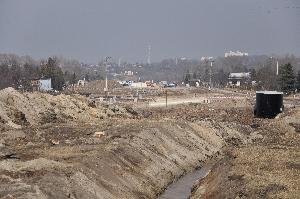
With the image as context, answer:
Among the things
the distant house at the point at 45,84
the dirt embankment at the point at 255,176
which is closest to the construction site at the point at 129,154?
the dirt embankment at the point at 255,176

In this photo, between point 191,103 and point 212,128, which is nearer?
point 212,128

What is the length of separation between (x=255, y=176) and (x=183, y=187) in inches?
316

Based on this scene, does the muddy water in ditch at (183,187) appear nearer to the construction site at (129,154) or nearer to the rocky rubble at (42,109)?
the construction site at (129,154)

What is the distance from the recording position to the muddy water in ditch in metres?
36.6

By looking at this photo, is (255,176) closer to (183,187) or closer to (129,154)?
(183,187)

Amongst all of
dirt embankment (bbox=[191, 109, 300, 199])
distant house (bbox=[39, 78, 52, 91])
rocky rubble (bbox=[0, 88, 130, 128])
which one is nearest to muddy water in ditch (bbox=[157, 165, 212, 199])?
dirt embankment (bbox=[191, 109, 300, 199])

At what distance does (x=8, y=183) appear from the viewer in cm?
2809

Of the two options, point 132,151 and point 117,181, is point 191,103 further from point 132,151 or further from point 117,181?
point 117,181

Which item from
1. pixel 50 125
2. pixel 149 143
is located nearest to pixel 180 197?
pixel 149 143

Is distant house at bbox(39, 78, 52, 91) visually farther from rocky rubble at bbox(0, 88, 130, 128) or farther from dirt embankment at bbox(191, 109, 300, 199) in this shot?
dirt embankment at bbox(191, 109, 300, 199)

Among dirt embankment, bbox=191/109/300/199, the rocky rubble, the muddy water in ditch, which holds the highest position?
the rocky rubble

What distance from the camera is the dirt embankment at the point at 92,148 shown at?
29750 millimetres

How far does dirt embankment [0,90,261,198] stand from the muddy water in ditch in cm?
51

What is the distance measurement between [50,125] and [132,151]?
13809 millimetres
